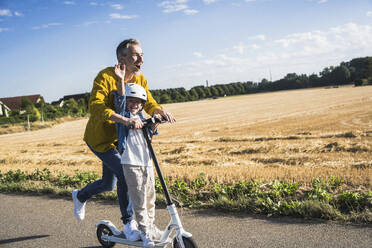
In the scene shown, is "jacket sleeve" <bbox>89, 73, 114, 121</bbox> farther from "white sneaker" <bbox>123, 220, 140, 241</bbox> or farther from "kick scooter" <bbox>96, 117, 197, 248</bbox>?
"white sneaker" <bbox>123, 220, 140, 241</bbox>

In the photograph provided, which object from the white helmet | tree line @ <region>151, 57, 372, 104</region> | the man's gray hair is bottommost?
the white helmet

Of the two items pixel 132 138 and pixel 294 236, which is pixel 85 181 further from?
pixel 294 236

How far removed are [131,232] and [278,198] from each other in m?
2.07

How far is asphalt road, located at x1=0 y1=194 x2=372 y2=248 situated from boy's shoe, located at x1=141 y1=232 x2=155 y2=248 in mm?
557

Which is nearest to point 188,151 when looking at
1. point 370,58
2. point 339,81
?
point 339,81

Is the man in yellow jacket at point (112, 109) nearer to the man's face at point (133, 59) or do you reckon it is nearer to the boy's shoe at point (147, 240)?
the man's face at point (133, 59)

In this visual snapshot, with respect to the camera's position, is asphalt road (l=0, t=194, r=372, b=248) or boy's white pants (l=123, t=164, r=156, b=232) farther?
asphalt road (l=0, t=194, r=372, b=248)

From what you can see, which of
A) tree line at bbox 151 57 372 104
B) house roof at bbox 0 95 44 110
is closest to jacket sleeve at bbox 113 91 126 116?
house roof at bbox 0 95 44 110

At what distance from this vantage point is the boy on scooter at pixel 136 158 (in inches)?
124

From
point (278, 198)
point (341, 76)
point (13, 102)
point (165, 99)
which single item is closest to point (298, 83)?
point (341, 76)

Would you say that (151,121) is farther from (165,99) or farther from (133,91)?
(165,99)

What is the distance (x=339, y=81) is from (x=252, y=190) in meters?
103

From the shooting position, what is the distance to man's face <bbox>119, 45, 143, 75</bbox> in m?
3.31

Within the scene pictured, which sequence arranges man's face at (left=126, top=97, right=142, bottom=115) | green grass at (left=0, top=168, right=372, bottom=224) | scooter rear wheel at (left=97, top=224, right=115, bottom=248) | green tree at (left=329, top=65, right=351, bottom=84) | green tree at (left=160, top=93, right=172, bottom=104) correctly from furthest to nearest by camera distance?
green tree at (left=329, top=65, right=351, bottom=84)
green tree at (left=160, top=93, right=172, bottom=104)
green grass at (left=0, top=168, right=372, bottom=224)
scooter rear wheel at (left=97, top=224, right=115, bottom=248)
man's face at (left=126, top=97, right=142, bottom=115)
